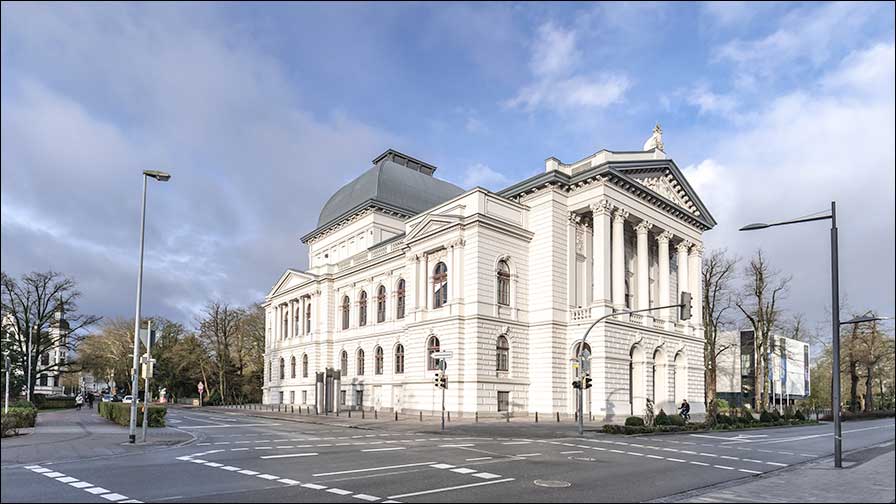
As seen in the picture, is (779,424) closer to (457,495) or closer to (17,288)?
(457,495)

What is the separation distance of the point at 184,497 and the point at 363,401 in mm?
46292

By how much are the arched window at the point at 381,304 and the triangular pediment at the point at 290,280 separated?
36.1ft

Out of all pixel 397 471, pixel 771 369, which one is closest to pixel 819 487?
pixel 397 471

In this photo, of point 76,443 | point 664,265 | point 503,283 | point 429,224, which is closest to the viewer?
point 76,443

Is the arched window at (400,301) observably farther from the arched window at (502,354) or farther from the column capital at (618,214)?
the column capital at (618,214)

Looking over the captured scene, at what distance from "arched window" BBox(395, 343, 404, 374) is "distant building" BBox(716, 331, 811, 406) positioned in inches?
1219

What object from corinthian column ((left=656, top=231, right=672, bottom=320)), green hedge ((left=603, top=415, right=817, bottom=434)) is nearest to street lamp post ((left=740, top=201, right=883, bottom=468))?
green hedge ((left=603, top=415, right=817, bottom=434))

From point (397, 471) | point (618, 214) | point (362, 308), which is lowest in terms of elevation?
point (397, 471)

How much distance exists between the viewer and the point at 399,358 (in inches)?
2088

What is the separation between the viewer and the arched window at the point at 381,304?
56603 mm

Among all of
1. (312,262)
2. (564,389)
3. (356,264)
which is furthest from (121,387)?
(564,389)

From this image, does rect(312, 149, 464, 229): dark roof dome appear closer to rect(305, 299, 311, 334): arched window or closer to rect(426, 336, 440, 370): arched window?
rect(305, 299, 311, 334): arched window

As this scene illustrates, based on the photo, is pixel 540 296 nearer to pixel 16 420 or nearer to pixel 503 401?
→ pixel 503 401

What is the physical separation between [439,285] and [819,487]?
3616 cm
